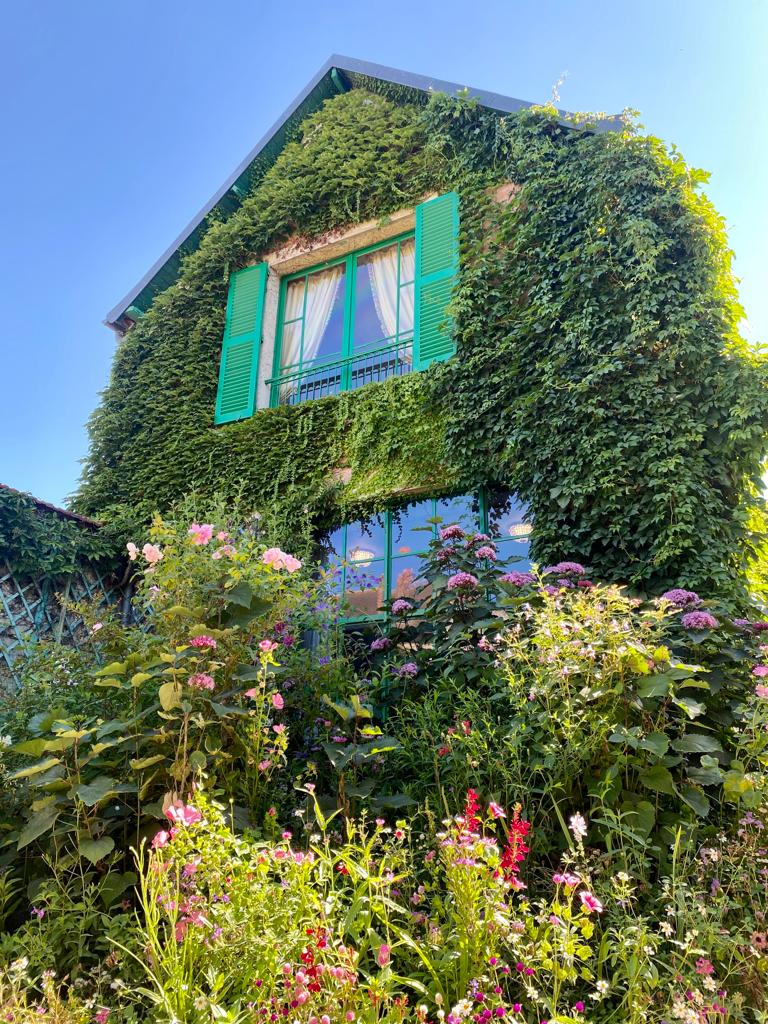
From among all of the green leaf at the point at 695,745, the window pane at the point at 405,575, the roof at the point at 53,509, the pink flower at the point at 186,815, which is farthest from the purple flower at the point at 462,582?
the roof at the point at 53,509

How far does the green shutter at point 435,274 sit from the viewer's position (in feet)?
18.0


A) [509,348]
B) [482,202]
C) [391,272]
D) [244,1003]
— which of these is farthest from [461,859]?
[391,272]

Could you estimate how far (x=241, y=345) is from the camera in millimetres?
6852

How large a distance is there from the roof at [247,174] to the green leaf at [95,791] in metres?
7.15

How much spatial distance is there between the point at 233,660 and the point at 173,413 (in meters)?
5.00

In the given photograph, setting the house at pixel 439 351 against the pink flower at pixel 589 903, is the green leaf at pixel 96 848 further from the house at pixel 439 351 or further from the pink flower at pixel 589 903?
the house at pixel 439 351

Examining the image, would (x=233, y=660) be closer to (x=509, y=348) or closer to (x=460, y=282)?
(x=509, y=348)

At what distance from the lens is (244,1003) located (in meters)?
1.34

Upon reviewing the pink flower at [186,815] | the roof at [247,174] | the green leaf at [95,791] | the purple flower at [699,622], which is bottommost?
the green leaf at [95,791]

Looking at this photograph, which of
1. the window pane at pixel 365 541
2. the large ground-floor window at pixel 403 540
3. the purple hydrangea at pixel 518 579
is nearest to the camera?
the purple hydrangea at pixel 518 579

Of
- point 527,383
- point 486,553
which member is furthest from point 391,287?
point 486,553

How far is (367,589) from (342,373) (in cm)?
244

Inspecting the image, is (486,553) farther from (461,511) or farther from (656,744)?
→ (656,744)

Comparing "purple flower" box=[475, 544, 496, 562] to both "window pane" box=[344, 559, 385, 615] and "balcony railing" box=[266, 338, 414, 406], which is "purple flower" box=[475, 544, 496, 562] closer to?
"window pane" box=[344, 559, 385, 615]
